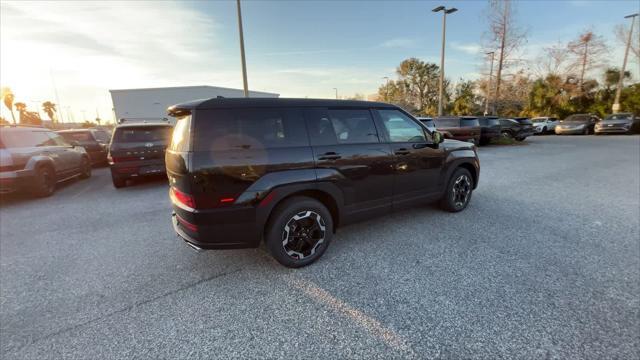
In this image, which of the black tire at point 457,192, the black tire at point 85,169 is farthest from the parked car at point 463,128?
the black tire at point 85,169

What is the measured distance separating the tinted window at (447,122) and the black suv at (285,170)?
1082 centimetres

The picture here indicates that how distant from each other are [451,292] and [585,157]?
479 inches

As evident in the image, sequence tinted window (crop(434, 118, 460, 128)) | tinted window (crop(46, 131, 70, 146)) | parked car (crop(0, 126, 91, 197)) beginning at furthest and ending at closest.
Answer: tinted window (crop(434, 118, 460, 128)) < tinted window (crop(46, 131, 70, 146)) < parked car (crop(0, 126, 91, 197))

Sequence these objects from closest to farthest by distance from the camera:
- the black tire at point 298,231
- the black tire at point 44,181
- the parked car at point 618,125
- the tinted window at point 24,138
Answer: the black tire at point 298,231 → the tinted window at point 24,138 → the black tire at point 44,181 → the parked car at point 618,125

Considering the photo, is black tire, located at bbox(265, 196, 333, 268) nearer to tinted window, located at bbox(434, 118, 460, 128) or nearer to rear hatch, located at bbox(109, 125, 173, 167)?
rear hatch, located at bbox(109, 125, 173, 167)

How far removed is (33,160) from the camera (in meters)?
6.07

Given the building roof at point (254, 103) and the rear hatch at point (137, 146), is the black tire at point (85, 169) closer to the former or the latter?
the rear hatch at point (137, 146)

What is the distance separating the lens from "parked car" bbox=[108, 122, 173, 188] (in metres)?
6.49

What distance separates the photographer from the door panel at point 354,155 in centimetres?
317

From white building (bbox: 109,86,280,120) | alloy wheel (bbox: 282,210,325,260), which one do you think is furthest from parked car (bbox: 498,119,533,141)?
alloy wheel (bbox: 282,210,325,260)

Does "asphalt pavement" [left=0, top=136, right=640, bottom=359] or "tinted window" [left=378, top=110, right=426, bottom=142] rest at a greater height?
"tinted window" [left=378, top=110, right=426, bottom=142]

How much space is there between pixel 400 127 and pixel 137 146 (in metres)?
6.17

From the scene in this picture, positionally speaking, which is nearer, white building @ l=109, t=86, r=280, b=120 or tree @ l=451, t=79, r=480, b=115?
white building @ l=109, t=86, r=280, b=120

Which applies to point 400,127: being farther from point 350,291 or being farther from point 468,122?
point 468,122
